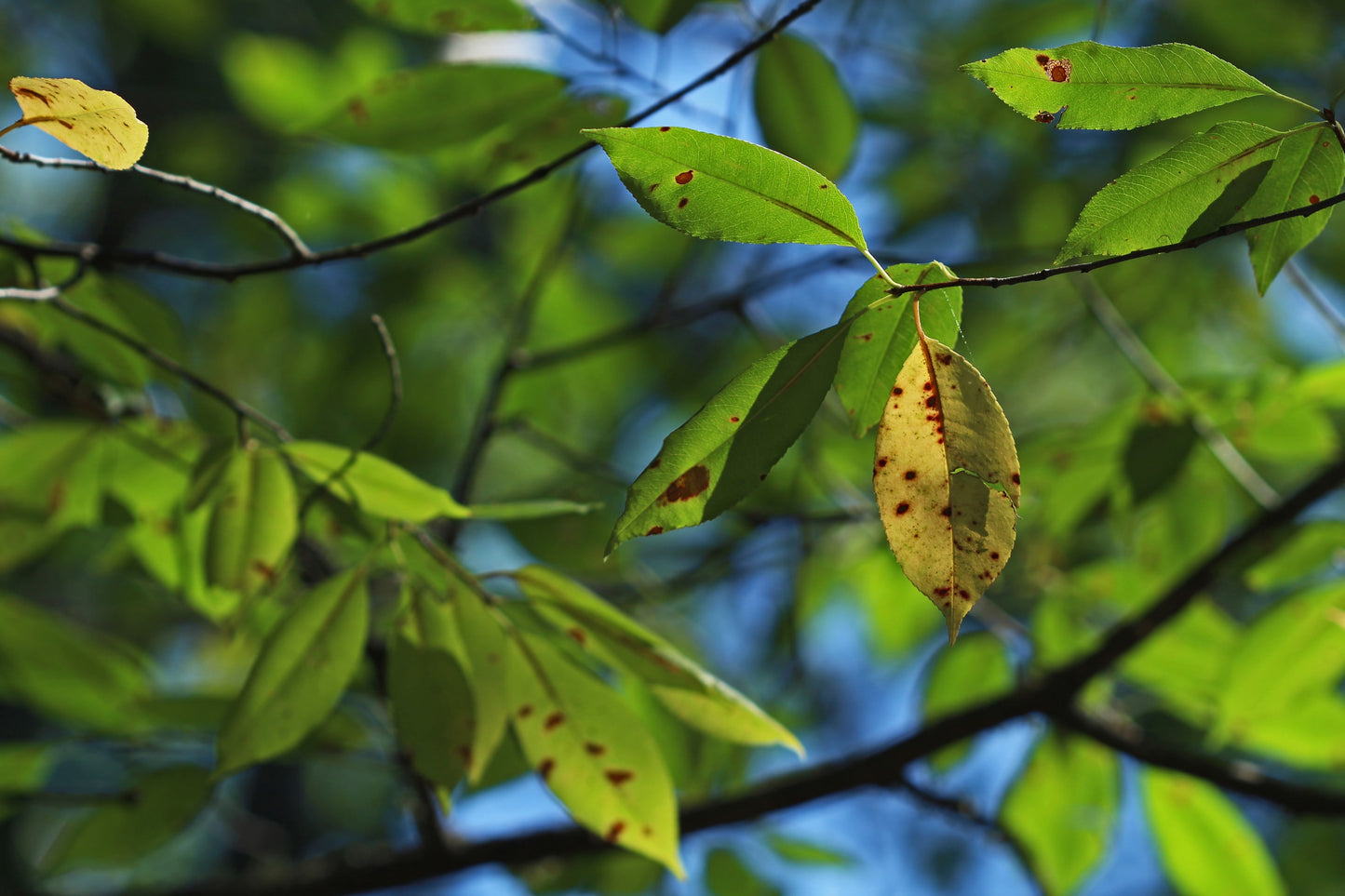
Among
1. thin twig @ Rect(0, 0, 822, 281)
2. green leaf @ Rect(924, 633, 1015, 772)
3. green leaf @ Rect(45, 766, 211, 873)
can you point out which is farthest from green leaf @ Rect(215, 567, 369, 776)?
green leaf @ Rect(924, 633, 1015, 772)

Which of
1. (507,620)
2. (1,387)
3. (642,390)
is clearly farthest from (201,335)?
(507,620)

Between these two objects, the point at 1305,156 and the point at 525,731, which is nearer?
the point at 1305,156

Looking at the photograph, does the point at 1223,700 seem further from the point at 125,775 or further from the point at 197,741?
the point at 125,775

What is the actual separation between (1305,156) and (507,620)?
462mm

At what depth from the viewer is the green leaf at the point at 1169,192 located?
1.18 feet

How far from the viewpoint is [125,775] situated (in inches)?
39.3

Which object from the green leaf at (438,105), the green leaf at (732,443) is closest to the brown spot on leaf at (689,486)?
the green leaf at (732,443)

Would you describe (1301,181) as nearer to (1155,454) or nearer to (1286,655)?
(1155,454)

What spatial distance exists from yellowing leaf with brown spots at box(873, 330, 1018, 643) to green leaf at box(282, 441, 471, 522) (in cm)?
26

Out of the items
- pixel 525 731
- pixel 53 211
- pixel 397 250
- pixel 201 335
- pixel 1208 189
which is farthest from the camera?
pixel 53 211

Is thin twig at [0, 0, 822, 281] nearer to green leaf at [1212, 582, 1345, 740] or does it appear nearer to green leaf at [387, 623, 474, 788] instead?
green leaf at [387, 623, 474, 788]

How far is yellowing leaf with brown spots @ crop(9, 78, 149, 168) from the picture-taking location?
1.15ft

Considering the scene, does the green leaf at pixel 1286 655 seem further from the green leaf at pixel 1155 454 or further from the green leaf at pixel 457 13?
the green leaf at pixel 457 13

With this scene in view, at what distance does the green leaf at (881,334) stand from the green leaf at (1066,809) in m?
0.68
